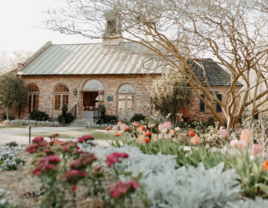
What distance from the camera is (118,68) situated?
59.2 ft

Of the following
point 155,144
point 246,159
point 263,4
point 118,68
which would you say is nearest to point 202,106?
point 118,68

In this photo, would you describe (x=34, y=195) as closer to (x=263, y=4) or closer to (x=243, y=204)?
(x=243, y=204)

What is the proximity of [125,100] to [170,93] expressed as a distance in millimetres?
4306

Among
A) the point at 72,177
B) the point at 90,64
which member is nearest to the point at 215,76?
the point at 90,64

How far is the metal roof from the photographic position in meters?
17.8

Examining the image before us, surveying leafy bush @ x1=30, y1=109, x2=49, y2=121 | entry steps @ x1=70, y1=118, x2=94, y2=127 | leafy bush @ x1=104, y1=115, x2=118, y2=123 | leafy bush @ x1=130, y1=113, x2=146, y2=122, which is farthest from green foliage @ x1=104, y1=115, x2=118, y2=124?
leafy bush @ x1=30, y1=109, x2=49, y2=121

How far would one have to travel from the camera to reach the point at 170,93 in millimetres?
14867

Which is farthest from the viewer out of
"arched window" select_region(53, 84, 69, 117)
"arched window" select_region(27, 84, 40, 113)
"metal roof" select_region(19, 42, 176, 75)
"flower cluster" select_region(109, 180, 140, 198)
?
"arched window" select_region(27, 84, 40, 113)

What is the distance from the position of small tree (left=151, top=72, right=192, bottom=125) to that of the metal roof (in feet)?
6.16

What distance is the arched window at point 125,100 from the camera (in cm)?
1773

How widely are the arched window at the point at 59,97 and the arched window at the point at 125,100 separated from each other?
4.64 m

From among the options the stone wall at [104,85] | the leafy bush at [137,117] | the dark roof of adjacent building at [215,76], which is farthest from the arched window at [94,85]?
the dark roof of adjacent building at [215,76]

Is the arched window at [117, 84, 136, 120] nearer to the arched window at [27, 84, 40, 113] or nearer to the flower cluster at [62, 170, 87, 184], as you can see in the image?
the arched window at [27, 84, 40, 113]

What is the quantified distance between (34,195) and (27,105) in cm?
1840
